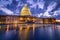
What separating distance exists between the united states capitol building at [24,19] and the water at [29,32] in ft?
0.25

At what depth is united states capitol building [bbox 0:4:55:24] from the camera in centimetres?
325

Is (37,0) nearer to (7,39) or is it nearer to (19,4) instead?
(19,4)

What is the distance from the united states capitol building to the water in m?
0.08

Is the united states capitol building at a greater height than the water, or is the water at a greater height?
the united states capitol building

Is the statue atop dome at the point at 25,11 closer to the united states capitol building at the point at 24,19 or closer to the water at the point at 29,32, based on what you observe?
the united states capitol building at the point at 24,19

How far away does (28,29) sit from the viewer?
128 inches

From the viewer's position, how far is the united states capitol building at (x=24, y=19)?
3252mm

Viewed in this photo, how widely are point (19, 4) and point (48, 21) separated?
0.63 m

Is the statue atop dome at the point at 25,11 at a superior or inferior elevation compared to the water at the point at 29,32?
superior

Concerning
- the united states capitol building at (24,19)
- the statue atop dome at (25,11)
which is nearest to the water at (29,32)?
the united states capitol building at (24,19)

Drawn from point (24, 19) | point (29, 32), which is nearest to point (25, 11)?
point (24, 19)

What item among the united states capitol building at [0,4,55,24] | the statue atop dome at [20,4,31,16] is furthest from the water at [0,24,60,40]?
the statue atop dome at [20,4,31,16]

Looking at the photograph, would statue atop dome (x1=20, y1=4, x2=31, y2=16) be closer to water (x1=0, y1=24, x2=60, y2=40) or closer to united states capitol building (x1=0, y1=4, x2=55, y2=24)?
united states capitol building (x1=0, y1=4, x2=55, y2=24)

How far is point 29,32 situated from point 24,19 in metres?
0.26
